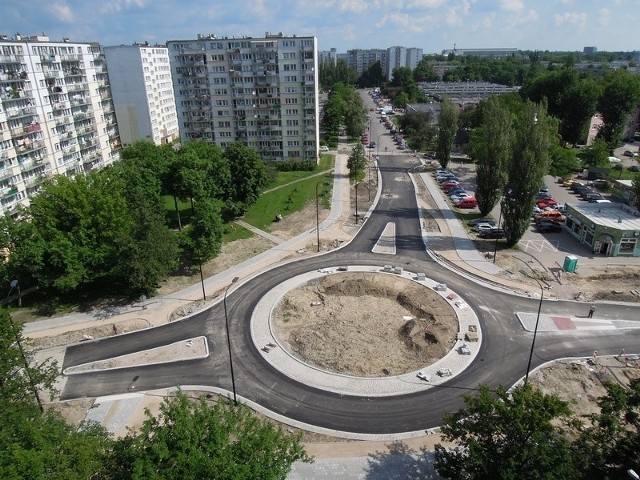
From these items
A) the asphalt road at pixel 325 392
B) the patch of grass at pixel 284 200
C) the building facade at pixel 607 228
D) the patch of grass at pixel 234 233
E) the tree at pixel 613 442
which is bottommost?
the asphalt road at pixel 325 392

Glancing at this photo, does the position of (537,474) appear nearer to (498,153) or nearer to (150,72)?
(498,153)

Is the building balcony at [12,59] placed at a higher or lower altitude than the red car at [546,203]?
higher

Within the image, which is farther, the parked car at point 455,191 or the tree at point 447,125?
the tree at point 447,125

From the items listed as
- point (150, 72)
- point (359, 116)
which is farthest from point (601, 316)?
point (150, 72)

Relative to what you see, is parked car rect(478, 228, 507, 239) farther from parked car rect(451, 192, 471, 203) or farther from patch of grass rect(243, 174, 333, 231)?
patch of grass rect(243, 174, 333, 231)

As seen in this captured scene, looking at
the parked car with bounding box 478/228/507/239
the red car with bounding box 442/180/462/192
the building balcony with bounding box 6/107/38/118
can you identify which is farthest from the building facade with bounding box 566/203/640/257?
the building balcony with bounding box 6/107/38/118

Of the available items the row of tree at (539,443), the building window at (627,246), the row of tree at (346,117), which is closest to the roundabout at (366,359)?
the row of tree at (539,443)

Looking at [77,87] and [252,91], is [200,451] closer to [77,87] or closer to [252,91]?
[252,91]

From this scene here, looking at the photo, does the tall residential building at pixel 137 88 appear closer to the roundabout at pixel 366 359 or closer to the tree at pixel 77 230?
the tree at pixel 77 230

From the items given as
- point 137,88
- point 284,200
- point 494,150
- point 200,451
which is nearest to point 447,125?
point 494,150
